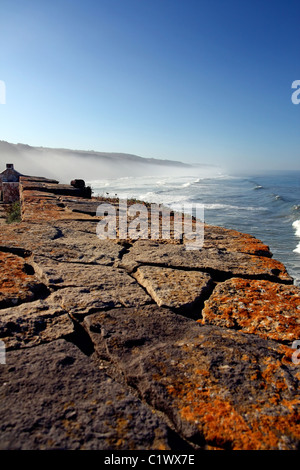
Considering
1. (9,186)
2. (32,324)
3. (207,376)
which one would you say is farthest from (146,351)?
(9,186)

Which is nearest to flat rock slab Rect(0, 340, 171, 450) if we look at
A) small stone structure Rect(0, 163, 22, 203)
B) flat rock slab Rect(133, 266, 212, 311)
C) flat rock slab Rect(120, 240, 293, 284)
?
flat rock slab Rect(133, 266, 212, 311)

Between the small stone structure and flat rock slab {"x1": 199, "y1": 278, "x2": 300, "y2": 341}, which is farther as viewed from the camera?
the small stone structure

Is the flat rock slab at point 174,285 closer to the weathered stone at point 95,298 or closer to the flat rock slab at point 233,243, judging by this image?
the weathered stone at point 95,298

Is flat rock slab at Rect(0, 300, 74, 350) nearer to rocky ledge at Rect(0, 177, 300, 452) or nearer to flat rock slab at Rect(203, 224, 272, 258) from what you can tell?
rocky ledge at Rect(0, 177, 300, 452)

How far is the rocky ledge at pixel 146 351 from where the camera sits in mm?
788

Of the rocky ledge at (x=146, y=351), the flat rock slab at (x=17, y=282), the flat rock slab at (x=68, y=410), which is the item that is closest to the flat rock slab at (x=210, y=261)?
the rocky ledge at (x=146, y=351)

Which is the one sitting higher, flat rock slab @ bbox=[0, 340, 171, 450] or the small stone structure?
the small stone structure

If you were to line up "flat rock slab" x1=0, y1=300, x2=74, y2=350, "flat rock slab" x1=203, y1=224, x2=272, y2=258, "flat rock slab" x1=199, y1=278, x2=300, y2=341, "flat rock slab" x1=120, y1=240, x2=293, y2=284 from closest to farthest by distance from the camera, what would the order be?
"flat rock slab" x1=0, y1=300, x2=74, y2=350
"flat rock slab" x1=199, y1=278, x2=300, y2=341
"flat rock slab" x1=120, y1=240, x2=293, y2=284
"flat rock slab" x1=203, y1=224, x2=272, y2=258

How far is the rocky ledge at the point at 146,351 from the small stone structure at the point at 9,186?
17.8ft

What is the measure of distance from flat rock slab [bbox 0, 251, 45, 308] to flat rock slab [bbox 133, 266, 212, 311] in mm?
541

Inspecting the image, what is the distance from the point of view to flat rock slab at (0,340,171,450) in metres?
0.75

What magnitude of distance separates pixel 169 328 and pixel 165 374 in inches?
10.5
